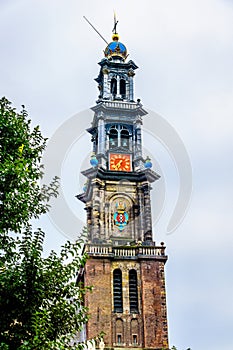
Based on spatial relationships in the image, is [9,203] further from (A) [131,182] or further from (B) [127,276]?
(A) [131,182]

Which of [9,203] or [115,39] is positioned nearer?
[9,203]

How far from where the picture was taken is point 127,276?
166 ft

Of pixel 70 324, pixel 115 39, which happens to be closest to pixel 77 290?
pixel 70 324

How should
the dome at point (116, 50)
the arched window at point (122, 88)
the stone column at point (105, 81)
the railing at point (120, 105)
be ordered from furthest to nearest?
1. the dome at point (116, 50)
2. the arched window at point (122, 88)
3. the stone column at point (105, 81)
4. the railing at point (120, 105)

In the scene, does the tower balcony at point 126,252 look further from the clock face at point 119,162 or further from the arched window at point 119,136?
the arched window at point 119,136

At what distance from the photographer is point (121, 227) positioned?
54.9m

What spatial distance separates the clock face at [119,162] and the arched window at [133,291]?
35.2ft

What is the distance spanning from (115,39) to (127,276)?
1119 inches

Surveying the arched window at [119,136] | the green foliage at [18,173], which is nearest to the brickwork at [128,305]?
the arched window at [119,136]

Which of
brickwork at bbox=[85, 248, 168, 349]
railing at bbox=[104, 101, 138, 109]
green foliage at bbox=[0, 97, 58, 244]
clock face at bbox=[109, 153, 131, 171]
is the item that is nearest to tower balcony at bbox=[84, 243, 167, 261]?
brickwork at bbox=[85, 248, 168, 349]

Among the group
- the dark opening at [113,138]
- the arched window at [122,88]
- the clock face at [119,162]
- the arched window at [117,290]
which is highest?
the arched window at [122,88]

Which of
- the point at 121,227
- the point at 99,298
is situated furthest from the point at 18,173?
the point at 121,227

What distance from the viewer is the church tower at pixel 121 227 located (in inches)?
1917

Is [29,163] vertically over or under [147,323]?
under
